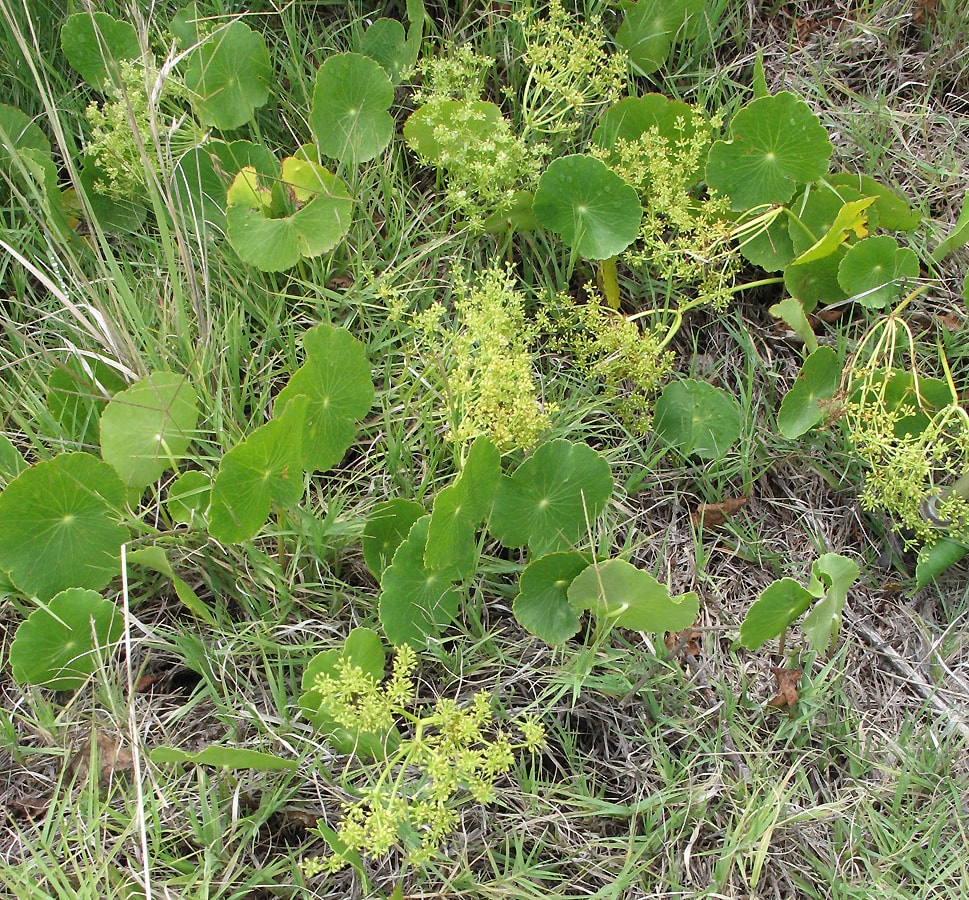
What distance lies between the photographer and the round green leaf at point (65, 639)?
69.9 inches

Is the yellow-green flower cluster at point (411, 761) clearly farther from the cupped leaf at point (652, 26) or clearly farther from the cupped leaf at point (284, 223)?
the cupped leaf at point (652, 26)

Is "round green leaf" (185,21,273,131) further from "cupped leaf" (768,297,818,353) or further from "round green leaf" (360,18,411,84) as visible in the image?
"cupped leaf" (768,297,818,353)

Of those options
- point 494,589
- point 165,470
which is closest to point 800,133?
point 494,589

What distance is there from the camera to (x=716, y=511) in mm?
2219

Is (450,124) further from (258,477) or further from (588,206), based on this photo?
(258,477)

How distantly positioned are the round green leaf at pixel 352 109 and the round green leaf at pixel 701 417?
1017mm

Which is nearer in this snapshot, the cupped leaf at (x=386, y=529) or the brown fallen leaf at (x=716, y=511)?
the cupped leaf at (x=386, y=529)

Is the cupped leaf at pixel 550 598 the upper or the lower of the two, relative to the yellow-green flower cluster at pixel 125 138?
lower

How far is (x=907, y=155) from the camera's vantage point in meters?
2.62

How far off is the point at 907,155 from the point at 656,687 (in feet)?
5.67

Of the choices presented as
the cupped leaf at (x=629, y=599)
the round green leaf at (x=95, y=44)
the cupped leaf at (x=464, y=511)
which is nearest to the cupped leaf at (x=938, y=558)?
the cupped leaf at (x=629, y=599)

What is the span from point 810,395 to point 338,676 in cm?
132

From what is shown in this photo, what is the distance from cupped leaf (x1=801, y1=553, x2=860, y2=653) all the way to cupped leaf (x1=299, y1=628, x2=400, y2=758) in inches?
35.1

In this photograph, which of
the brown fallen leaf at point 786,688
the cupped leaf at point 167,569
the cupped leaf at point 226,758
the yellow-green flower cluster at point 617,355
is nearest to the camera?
the cupped leaf at point 226,758
